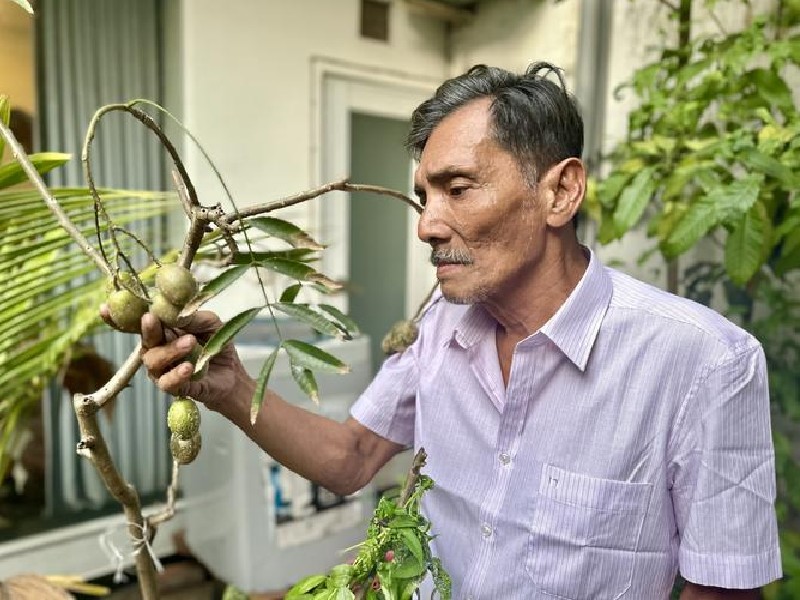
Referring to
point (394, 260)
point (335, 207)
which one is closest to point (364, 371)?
point (335, 207)

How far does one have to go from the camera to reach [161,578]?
200 centimetres

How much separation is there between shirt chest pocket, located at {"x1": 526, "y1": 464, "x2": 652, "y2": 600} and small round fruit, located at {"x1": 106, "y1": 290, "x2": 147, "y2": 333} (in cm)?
61

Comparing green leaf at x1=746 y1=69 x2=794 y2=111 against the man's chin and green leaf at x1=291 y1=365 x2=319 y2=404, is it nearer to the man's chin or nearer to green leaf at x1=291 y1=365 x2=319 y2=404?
the man's chin

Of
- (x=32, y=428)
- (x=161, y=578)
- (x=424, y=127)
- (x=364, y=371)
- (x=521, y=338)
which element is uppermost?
(x=424, y=127)

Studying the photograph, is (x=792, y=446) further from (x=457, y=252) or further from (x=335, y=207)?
(x=335, y=207)

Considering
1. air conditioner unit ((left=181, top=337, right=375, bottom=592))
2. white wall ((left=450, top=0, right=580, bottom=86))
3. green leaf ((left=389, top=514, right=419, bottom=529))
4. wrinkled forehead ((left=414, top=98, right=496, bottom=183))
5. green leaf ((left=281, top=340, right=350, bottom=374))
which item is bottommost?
air conditioner unit ((left=181, top=337, right=375, bottom=592))

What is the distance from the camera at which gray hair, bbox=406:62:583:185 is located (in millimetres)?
865

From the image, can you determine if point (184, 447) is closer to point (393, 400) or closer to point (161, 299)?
point (161, 299)

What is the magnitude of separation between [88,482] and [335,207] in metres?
1.33

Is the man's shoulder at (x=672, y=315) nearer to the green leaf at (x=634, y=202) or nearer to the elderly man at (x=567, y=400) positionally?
the elderly man at (x=567, y=400)

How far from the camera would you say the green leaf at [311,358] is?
702mm

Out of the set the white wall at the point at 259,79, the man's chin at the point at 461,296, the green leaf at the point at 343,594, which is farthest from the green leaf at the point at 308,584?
the white wall at the point at 259,79

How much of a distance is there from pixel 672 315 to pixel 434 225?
1.20ft

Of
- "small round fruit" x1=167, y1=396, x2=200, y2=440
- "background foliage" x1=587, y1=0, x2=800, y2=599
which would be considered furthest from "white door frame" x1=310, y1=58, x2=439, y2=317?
"small round fruit" x1=167, y1=396, x2=200, y2=440
